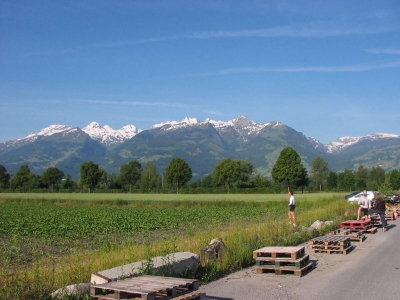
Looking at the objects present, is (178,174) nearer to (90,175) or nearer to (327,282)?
(90,175)

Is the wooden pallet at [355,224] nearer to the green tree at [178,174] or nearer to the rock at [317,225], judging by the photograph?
the rock at [317,225]

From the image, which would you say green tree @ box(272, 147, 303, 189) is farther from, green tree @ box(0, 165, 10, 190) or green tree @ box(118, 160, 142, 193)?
green tree @ box(0, 165, 10, 190)

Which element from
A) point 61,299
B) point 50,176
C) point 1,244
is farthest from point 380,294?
point 50,176

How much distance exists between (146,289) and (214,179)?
127m

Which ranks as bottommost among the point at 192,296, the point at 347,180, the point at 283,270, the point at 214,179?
the point at 283,270

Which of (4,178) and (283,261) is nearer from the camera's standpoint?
(283,261)

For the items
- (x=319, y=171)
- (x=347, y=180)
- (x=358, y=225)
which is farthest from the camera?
(x=319, y=171)

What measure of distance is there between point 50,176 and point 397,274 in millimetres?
A: 137623

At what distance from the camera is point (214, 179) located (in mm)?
134000

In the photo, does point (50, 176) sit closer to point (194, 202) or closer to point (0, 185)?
point (0, 185)

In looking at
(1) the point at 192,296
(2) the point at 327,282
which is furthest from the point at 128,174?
(1) the point at 192,296

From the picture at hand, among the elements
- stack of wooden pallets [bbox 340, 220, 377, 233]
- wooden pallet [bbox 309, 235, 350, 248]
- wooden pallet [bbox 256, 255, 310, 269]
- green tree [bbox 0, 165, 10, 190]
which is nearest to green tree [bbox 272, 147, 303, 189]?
green tree [bbox 0, 165, 10, 190]

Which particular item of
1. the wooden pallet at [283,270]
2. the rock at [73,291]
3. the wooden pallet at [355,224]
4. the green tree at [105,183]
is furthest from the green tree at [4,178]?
the rock at [73,291]

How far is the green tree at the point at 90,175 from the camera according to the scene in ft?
429
